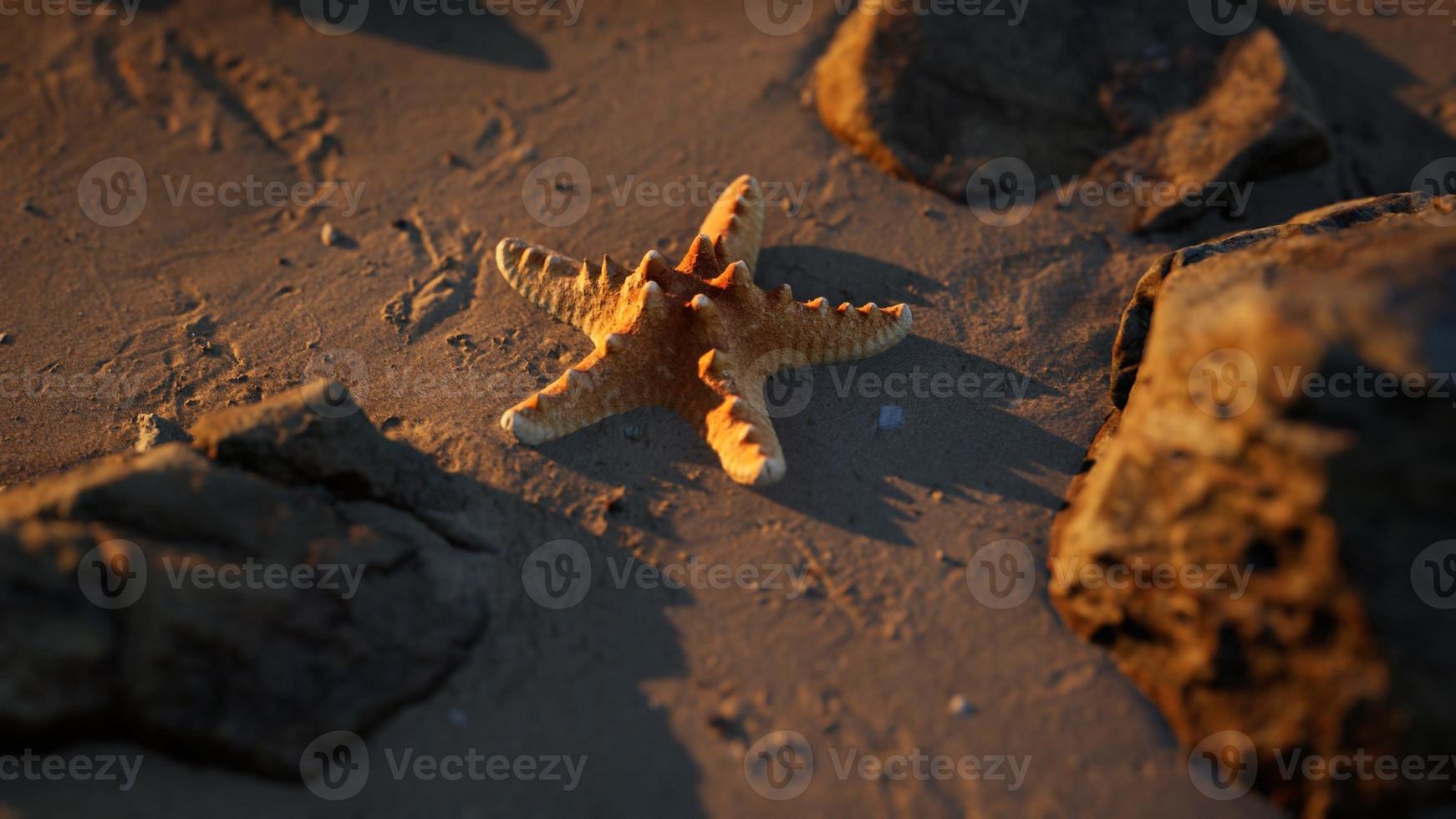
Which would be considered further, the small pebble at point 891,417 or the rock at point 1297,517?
the small pebble at point 891,417

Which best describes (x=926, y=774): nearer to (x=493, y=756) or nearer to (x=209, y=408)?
(x=493, y=756)

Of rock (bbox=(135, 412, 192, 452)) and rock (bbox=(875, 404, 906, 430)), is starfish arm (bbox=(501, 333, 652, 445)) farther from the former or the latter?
rock (bbox=(135, 412, 192, 452))

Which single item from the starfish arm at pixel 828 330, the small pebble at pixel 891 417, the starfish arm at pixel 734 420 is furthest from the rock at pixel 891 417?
the starfish arm at pixel 734 420

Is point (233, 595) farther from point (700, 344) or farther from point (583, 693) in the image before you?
point (700, 344)

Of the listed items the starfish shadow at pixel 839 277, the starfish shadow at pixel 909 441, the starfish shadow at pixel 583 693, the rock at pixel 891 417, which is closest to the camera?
the starfish shadow at pixel 583 693

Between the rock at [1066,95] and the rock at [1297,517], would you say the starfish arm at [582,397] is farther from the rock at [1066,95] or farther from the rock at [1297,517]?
the rock at [1066,95]

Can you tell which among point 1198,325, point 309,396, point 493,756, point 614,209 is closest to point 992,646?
point 1198,325
